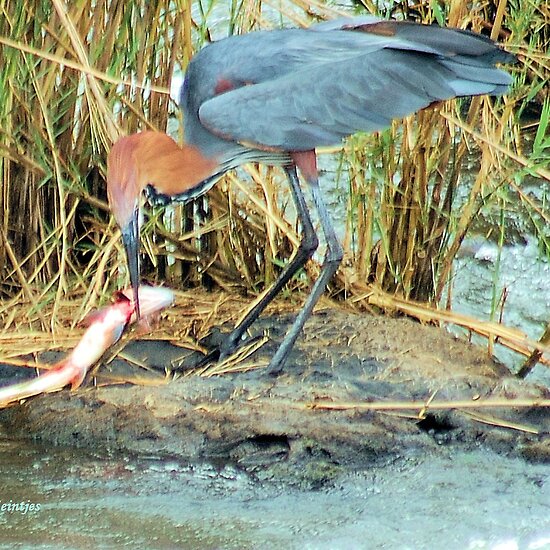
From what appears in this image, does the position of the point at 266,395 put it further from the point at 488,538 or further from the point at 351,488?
the point at 488,538

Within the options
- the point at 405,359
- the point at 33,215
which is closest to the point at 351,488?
→ the point at 405,359

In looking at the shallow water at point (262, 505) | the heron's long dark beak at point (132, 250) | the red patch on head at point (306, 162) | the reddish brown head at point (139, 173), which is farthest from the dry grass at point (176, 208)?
the shallow water at point (262, 505)

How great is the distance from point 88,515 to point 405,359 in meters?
1.35

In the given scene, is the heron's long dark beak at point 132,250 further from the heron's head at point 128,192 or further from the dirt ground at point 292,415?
the dirt ground at point 292,415

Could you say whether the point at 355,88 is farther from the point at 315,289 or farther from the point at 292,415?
the point at 292,415

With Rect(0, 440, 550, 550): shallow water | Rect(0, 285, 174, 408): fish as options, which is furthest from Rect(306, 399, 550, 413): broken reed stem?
Rect(0, 285, 174, 408): fish

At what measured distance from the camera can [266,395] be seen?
3.45 m

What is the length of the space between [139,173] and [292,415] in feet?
3.32

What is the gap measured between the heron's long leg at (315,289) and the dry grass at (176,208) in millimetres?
275

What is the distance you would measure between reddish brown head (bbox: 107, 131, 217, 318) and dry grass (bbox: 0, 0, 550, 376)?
0.19 m

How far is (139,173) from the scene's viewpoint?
3764 millimetres

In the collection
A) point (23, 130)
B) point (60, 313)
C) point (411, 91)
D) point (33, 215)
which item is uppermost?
point (411, 91)

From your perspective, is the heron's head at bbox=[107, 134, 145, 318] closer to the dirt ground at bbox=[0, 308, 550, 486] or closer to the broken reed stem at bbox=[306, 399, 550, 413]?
the dirt ground at bbox=[0, 308, 550, 486]

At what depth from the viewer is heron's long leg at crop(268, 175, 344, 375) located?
12.1 ft
